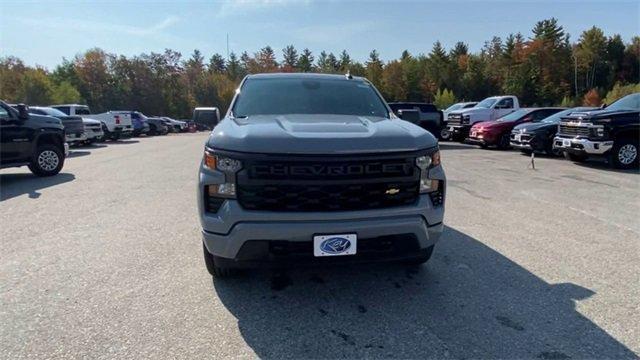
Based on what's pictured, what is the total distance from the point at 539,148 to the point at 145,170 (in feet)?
37.9

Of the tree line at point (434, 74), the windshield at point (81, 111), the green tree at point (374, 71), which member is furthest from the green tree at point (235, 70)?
the windshield at point (81, 111)

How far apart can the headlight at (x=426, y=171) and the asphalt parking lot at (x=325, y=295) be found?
2.93 feet

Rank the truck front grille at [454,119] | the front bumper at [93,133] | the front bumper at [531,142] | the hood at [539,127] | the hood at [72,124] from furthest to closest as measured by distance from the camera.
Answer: the truck front grille at [454,119] < the front bumper at [93,133] < the hood at [72,124] < the hood at [539,127] < the front bumper at [531,142]

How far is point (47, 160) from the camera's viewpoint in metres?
10.2

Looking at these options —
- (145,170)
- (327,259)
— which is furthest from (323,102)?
(145,170)

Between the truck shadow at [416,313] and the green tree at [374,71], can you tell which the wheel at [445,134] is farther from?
the green tree at [374,71]

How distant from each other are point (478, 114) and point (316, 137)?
19423mm

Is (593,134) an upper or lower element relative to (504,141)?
upper

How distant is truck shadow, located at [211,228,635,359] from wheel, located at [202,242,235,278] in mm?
81

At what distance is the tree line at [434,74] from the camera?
6397 centimetres

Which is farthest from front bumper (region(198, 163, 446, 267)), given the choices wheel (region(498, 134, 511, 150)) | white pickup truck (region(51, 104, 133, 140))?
white pickup truck (region(51, 104, 133, 140))

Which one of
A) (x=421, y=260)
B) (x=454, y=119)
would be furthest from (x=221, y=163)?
(x=454, y=119)

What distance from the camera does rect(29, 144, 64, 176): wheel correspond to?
9.99 metres

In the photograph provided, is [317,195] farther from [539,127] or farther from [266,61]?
[266,61]
